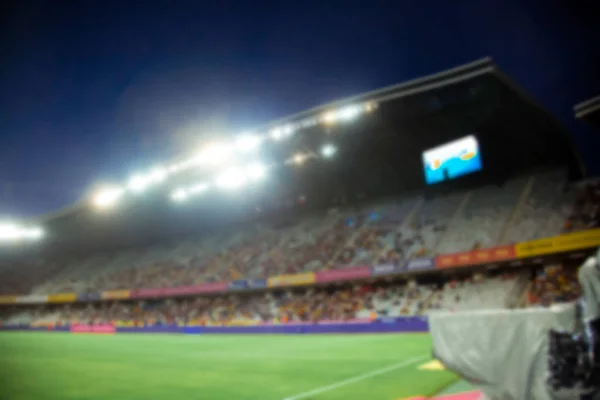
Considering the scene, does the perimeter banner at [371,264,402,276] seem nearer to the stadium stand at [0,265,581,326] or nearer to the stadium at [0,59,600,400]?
the stadium at [0,59,600,400]

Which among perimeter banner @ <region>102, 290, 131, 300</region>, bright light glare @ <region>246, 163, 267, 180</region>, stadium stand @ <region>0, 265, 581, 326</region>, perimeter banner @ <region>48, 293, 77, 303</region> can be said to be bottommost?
stadium stand @ <region>0, 265, 581, 326</region>

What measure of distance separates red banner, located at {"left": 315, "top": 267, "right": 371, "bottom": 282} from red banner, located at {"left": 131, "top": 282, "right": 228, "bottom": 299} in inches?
355

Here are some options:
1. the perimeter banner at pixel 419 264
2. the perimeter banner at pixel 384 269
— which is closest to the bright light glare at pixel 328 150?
the perimeter banner at pixel 384 269

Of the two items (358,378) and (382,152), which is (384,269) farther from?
(358,378)

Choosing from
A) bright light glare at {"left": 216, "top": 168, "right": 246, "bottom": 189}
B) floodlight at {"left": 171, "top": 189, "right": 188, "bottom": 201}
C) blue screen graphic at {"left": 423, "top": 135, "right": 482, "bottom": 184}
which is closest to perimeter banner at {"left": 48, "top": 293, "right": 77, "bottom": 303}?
floodlight at {"left": 171, "top": 189, "right": 188, "bottom": 201}

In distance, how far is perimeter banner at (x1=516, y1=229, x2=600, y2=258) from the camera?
20.4 m

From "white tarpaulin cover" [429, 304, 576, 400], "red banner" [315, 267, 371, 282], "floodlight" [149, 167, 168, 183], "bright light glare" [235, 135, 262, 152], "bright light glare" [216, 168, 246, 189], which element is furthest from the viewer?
"bright light glare" [216, 168, 246, 189]

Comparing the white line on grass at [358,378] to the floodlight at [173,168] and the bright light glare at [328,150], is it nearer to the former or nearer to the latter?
the bright light glare at [328,150]

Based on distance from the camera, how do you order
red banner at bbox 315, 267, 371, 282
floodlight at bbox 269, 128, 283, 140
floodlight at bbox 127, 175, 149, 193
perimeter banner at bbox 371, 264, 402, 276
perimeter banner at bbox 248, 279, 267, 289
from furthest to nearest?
1. floodlight at bbox 127, 175, 149, 193
2. perimeter banner at bbox 248, 279, 267, 289
3. floodlight at bbox 269, 128, 283, 140
4. red banner at bbox 315, 267, 371, 282
5. perimeter banner at bbox 371, 264, 402, 276

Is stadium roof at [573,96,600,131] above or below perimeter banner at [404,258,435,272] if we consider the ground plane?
above

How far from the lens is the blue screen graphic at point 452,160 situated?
2867cm

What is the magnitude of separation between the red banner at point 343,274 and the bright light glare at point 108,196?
21.1m

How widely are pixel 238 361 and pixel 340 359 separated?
3.29 m

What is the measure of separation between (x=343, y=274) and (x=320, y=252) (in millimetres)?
5494
